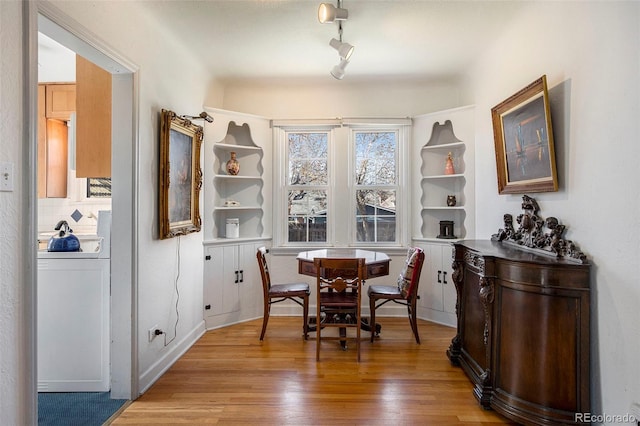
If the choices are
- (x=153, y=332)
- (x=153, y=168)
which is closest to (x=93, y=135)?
(x=153, y=168)

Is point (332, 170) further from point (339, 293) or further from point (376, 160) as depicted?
point (339, 293)

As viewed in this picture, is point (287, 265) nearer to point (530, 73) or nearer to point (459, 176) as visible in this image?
point (459, 176)

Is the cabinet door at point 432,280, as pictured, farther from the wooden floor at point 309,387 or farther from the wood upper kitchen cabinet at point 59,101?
the wood upper kitchen cabinet at point 59,101

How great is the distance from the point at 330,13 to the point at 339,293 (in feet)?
7.77

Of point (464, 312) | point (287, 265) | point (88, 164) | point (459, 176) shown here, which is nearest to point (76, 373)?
point (88, 164)

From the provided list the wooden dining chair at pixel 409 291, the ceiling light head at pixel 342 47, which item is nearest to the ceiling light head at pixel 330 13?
the ceiling light head at pixel 342 47

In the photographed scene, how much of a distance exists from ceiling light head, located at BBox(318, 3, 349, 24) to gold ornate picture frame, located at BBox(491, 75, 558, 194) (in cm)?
138

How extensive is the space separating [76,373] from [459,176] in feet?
12.6

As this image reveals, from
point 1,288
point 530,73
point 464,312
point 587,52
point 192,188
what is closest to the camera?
point 1,288

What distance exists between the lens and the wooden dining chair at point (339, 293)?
113 inches

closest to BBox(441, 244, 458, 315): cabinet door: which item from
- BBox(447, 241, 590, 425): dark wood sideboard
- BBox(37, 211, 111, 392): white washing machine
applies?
BBox(447, 241, 590, 425): dark wood sideboard

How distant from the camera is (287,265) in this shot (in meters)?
4.09

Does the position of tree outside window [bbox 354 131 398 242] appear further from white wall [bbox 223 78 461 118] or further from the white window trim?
white wall [bbox 223 78 461 118]

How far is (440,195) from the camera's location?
408 centimetres
